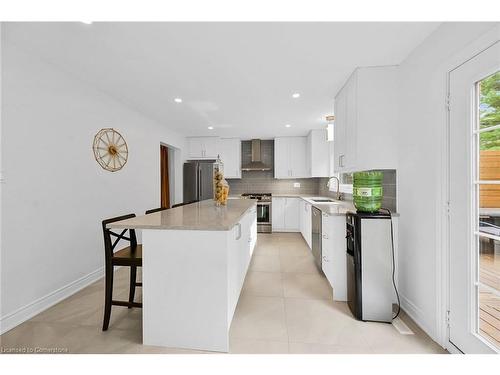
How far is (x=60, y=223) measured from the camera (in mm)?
2178

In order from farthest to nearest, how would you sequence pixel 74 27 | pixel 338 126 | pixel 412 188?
1. pixel 338 126
2. pixel 412 188
3. pixel 74 27

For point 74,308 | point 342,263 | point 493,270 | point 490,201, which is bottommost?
point 74,308

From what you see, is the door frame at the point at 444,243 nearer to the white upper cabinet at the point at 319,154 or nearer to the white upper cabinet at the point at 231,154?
the white upper cabinet at the point at 319,154

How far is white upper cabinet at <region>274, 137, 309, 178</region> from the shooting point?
5.28 metres

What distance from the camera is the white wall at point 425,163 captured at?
149 centimetres

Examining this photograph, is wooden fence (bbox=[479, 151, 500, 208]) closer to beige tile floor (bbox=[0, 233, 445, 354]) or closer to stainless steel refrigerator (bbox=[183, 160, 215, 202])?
beige tile floor (bbox=[0, 233, 445, 354])

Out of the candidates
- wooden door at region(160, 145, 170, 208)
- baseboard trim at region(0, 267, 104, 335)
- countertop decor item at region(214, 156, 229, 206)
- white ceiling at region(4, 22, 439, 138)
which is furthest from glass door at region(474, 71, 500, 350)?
wooden door at region(160, 145, 170, 208)

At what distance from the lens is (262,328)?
1.71 m

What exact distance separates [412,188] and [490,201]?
2.13 ft

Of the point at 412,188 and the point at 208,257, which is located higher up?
the point at 412,188

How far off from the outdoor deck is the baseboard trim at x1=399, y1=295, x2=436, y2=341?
0.42 meters

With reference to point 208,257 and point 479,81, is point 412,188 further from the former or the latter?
point 208,257

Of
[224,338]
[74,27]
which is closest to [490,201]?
[224,338]

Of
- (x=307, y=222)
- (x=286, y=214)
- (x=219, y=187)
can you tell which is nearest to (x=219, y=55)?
(x=219, y=187)
